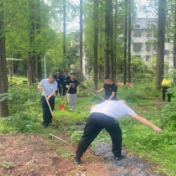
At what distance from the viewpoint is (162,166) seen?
150 inches

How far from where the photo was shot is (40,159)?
4.01 m

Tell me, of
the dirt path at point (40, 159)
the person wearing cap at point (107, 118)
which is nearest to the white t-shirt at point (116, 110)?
the person wearing cap at point (107, 118)

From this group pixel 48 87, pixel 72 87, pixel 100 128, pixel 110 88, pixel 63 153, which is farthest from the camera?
pixel 72 87

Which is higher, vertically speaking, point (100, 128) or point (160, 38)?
point (160, 38)

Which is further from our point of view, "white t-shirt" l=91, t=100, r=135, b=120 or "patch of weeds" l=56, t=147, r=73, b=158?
"patch of weeds" l=56, t=147, r=73, b=158

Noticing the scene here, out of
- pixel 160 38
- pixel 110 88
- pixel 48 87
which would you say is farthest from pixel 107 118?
pixel 160 38

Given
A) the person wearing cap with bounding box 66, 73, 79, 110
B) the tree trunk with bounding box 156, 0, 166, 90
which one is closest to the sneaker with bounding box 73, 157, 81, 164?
the person wearing cap with bounding box 66, 73, 79, 110

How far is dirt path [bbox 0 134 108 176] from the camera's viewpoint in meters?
3.60

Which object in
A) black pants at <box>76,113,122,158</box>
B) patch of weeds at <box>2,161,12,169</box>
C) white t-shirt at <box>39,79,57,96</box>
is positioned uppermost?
white t-shirt at <box>39,79,57,96</box>

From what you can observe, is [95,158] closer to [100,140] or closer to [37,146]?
[100,140]

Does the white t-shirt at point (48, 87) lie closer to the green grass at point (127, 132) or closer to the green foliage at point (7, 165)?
the green grass at point (127, 132)

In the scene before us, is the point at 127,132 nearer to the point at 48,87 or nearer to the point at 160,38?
the point at 48,87

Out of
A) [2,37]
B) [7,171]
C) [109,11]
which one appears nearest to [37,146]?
[7,171]

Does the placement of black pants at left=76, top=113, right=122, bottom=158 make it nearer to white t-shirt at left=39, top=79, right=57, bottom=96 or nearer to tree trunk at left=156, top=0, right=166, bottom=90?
white t-shirt at left=39, top=79, right=57, bottom=96
